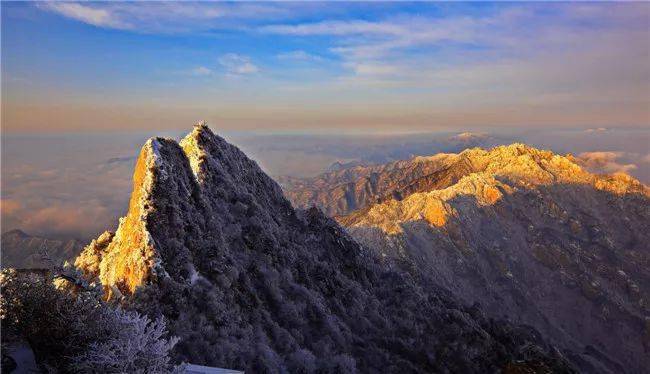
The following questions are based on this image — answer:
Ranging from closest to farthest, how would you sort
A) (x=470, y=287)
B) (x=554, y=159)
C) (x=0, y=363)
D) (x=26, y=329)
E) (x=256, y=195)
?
(x=0, y=363) < (x=26, y=329) < (x=256, y=195) < (x=470, y=287) < (x=554, y=159)

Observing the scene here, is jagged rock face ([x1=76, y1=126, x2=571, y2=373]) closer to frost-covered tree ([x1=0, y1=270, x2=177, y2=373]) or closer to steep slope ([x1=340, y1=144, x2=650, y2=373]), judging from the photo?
frost-covered tree ([x1=0, y1=270, x2=177, y2=373])

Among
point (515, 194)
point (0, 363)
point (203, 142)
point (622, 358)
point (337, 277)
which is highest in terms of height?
point (203, 142)

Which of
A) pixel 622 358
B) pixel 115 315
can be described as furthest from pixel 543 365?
pixel 622 358

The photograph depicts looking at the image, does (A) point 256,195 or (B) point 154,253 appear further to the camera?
(A) point 256,195

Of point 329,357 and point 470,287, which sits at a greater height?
point 329,357

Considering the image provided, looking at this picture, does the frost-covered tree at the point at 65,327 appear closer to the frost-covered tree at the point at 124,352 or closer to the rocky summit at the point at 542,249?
the frost-covered tree at the point at 124,352

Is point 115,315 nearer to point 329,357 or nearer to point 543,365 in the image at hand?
point 329,357
